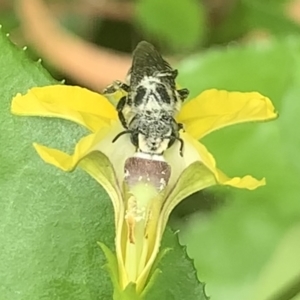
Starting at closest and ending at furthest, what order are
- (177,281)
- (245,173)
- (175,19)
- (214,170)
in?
1. (214,170)
2. (177,281)
3. (245,173)
4. (175,19)

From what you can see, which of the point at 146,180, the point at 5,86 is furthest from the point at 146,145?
the point at 5,86

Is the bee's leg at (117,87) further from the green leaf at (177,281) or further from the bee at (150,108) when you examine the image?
the green leaf at (177,281)

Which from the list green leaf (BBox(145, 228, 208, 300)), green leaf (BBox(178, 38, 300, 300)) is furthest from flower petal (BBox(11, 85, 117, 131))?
green leaf (BBox(178, 38, 300, 300))

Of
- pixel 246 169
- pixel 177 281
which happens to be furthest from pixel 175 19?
pixel 177 281

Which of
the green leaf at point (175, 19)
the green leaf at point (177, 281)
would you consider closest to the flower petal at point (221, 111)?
the green leaf at point (177, 281)

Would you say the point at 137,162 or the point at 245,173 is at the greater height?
the point at 137,162

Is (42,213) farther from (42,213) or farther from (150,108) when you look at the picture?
(150,108)

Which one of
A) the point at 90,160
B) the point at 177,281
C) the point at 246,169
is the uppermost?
the point at 90,160

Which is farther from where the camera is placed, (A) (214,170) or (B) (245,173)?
(B) (245,173)
